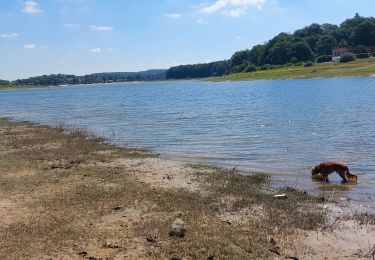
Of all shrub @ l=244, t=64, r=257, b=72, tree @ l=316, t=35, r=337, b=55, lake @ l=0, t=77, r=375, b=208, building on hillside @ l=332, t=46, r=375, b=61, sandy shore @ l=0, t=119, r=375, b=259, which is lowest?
lake @ l=0, t=77, r=375, b=208

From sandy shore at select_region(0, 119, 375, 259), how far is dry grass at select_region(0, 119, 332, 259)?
2 centimetres

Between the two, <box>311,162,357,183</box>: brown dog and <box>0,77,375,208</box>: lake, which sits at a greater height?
<box>311,162,357,183</box>: brown dog

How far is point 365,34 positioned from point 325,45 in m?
15.5

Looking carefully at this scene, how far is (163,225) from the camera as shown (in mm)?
9016

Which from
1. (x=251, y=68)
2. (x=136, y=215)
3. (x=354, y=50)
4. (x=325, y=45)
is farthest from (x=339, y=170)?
(x=325, y=45)

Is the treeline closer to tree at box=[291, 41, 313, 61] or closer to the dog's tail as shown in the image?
tree at box=[291, 41, 313, 61]

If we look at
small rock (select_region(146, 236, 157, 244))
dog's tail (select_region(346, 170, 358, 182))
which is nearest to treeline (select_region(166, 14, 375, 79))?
dog's tail (select_region(346, 170, 358, 182))

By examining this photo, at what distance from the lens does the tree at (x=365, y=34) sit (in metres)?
163

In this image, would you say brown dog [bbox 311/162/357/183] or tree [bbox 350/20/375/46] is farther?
tree [bbox 350/20/375/46]

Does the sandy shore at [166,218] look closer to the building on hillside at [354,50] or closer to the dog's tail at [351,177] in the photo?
the dog's tail at [351,177]

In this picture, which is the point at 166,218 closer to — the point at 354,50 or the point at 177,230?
the point at 177,230

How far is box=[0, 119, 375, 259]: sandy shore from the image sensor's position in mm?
7902

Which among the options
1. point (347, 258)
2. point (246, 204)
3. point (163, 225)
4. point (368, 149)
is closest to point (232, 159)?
point (368, 149)

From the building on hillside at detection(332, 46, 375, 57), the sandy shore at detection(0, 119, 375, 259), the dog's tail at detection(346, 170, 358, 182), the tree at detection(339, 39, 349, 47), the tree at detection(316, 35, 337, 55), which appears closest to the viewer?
the sandy shore at detection(0, 119, 375, 259)
